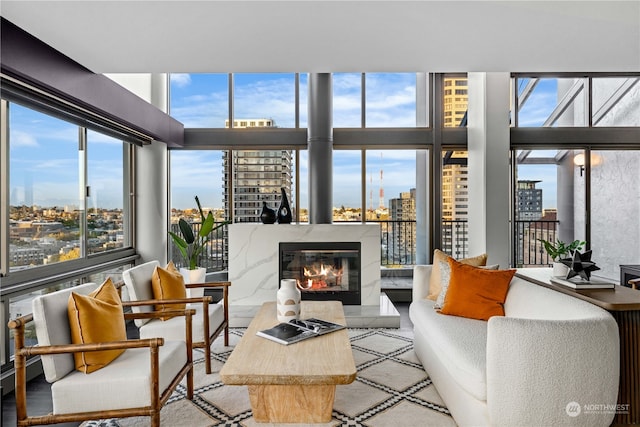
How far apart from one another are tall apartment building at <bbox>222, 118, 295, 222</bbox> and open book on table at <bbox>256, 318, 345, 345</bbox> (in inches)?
118

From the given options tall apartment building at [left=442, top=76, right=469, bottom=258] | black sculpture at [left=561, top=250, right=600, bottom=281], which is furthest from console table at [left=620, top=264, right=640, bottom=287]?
black sculpture at [left=561, top=250, right=600, bottom=281]

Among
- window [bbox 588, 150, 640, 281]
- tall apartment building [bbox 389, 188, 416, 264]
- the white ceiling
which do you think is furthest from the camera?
tall apartment building [bbox 389, 188, 416, 264]

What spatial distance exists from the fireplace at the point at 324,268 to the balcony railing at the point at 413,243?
110cm

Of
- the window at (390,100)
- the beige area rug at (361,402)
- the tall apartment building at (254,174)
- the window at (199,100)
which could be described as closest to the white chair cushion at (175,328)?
the beige area rug at (361,402)

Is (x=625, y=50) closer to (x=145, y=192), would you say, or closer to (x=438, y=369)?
(x=438, y=369)

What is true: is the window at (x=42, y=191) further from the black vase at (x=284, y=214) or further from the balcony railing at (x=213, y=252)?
the black vase at (x=284, y=214)

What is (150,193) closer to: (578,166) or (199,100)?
(199,100)

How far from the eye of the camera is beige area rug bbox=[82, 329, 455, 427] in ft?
7.44

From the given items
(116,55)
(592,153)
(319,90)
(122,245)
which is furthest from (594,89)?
(122,245)

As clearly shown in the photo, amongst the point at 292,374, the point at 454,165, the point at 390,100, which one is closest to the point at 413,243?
the point at 454,165

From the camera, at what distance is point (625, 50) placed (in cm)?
285

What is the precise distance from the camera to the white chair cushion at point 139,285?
9.30 feet

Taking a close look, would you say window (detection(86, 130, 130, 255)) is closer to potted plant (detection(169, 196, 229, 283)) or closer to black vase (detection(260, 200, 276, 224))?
potted plant (detection(169, 196, 229, 283))

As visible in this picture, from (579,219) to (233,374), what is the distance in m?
5.27
